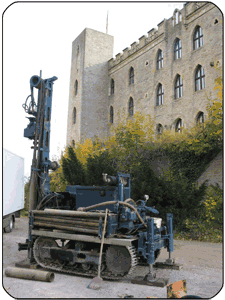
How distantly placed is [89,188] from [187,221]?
584 cm

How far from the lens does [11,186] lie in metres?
11.7

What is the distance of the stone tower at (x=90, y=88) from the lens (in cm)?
2831

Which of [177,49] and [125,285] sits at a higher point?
[177,49]

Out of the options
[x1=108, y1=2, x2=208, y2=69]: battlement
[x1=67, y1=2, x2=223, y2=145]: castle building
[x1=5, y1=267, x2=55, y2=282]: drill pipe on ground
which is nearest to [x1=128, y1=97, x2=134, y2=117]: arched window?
[x1=67, y1=2, x2=223, y2=145]: castle building

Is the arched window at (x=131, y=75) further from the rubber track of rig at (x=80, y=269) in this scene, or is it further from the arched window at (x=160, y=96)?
the rubber track of rig at (x=80, y=269)

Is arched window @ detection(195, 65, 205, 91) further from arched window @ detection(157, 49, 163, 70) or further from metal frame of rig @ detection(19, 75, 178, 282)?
metal frame of rig @ detection(19, 75, 178, 282)

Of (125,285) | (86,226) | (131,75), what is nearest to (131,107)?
(131,75)

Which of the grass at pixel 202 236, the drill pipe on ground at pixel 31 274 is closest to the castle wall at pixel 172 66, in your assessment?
the grass at pixel 202 236

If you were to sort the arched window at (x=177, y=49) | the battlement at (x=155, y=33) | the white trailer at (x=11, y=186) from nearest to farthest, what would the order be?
the white trailer at (x=11, y=186) < the battlement at (x=155, y=33) < the arched window at (x=177, y=49)

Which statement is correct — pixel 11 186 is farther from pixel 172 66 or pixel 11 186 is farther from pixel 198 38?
pixel 198 38

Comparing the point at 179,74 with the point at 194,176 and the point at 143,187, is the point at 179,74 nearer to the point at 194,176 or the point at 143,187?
the point at 194,176

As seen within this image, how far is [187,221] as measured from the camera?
35.8 ft

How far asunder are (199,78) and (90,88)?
1344cm

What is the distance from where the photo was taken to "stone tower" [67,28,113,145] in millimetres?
28312
